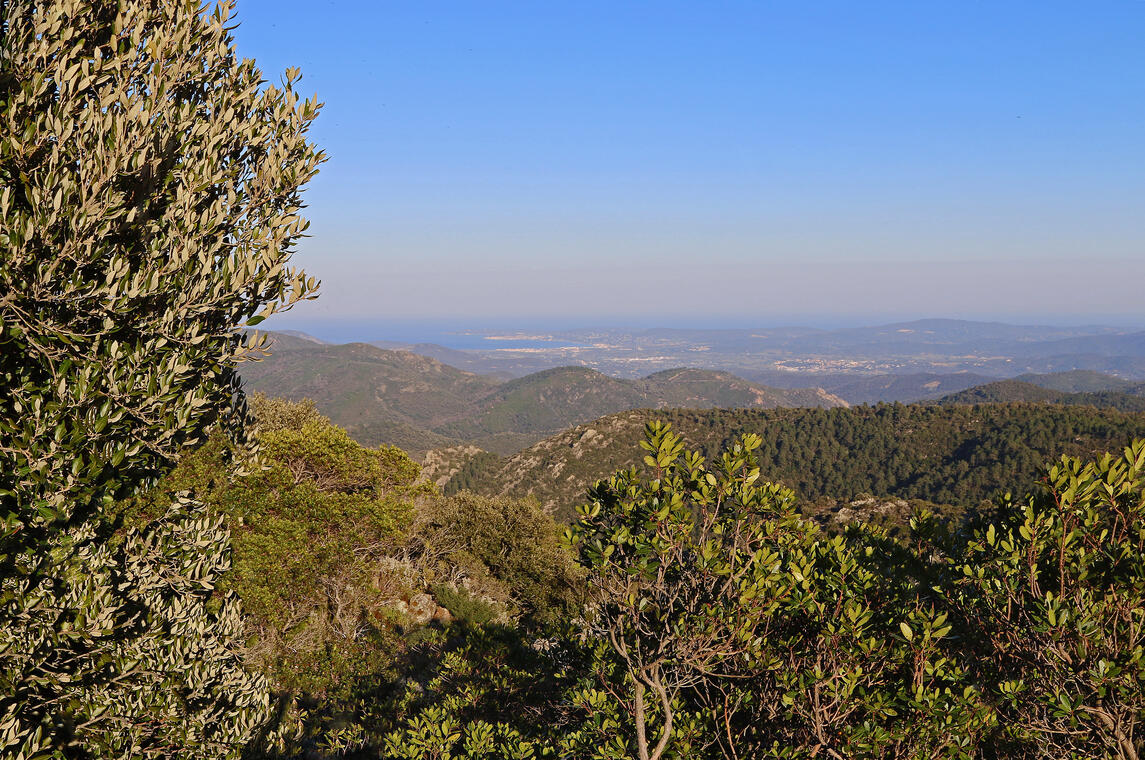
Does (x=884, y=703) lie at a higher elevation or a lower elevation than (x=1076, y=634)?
lower

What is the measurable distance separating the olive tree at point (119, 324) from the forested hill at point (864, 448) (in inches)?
4063

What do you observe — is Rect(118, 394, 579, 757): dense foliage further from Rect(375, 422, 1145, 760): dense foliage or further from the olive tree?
Rect(375, 422, 1145, 760): dense foliage

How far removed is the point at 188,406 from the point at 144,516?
1325 cm

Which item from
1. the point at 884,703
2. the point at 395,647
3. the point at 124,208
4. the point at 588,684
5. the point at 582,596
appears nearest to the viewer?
the point at 124,208

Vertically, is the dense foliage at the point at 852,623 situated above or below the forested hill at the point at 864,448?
above

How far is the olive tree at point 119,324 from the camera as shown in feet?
17.1

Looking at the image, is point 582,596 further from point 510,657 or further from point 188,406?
point 188,406

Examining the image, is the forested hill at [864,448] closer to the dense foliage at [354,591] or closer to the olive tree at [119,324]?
the dense foliage at [354,591]

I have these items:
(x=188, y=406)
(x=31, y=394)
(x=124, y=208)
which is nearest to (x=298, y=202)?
(x=124, y=208)

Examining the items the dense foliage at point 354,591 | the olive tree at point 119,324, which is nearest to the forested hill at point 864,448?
the dense foliage at point 354,591

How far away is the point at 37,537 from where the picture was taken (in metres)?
5.69

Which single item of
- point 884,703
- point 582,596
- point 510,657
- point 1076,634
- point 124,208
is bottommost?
point 582,596

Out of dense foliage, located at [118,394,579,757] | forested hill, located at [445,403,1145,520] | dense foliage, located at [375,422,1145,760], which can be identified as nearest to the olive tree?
dense foliage, located at [118,394,579,757]

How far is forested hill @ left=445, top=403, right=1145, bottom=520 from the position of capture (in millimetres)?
125312
